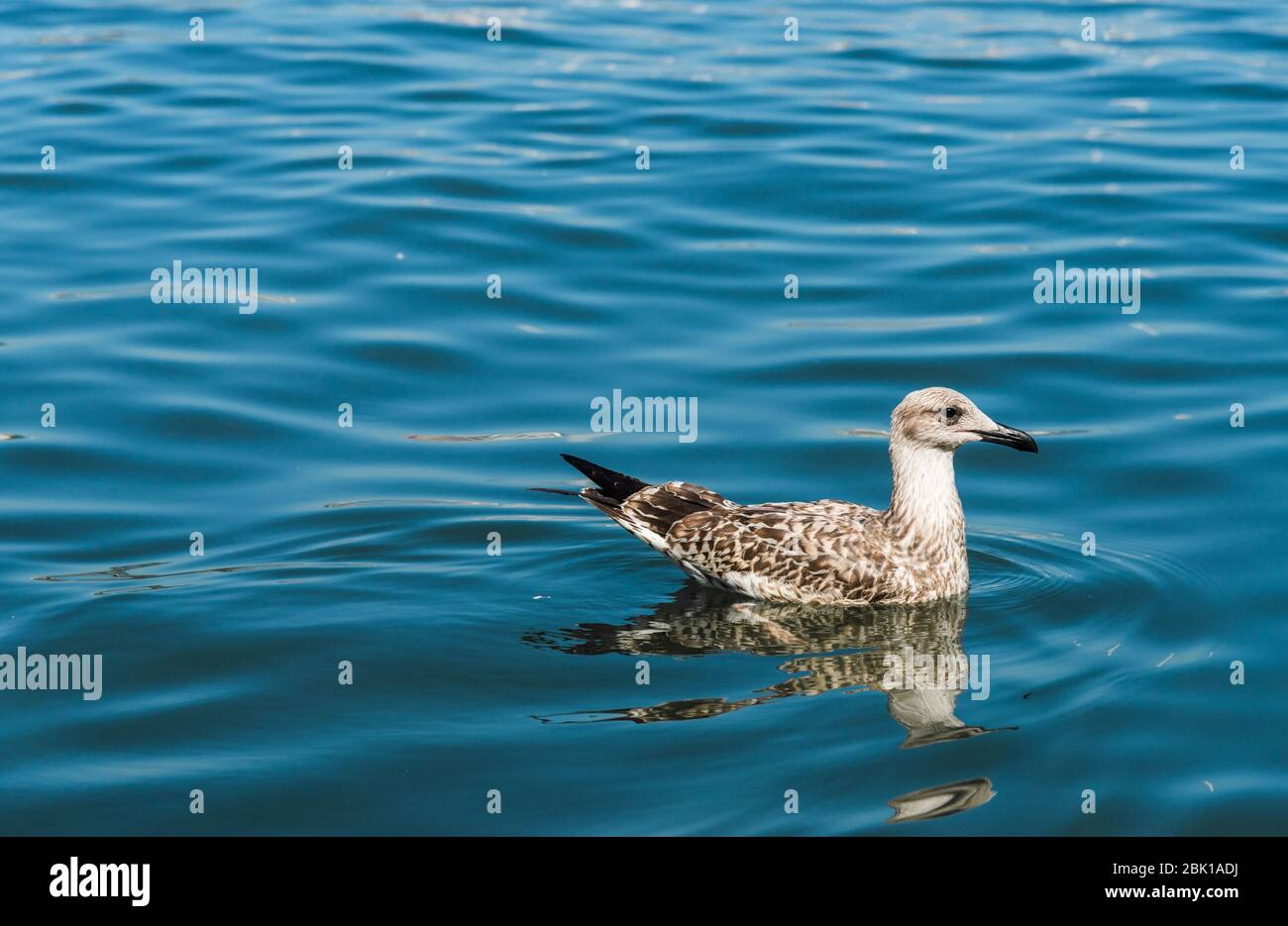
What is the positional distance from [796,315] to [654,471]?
3432 mm

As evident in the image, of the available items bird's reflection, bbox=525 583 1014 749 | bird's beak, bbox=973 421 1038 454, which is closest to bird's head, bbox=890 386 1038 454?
bird's beak, bbox=973 421 1038 454

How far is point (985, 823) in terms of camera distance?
8.84 m

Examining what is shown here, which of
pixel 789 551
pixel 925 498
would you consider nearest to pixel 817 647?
pixel 789 551

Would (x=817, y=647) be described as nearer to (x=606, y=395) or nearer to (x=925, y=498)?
(x=925, y=498)

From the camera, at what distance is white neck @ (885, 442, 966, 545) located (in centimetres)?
1168

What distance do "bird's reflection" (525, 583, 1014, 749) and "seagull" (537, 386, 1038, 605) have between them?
0.47 feet

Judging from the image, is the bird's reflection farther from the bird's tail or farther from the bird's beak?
the bird's beak

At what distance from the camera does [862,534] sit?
1167cm

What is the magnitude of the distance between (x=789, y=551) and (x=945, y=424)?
1.28m

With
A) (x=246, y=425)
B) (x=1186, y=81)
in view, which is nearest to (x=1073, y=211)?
(x=1186, y=81)

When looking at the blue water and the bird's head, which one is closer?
the blue water

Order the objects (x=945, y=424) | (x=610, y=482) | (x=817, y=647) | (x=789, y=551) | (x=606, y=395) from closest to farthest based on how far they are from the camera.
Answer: (x=817, y=647), (x=945, y=424), (x=789, y=551), (x=610, y=482), (x=606, y=395)

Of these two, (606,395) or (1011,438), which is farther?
(606,395)
